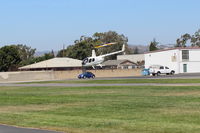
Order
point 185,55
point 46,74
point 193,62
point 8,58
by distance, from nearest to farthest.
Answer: point 46,74, point 185,55, point 193,62, point 8,58

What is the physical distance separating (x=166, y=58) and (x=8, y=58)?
43896 mm

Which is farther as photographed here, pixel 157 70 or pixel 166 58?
pixel 166 58

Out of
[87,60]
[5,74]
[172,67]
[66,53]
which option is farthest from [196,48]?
[66,53]

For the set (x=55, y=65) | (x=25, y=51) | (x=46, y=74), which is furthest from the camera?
(x=25, y=51)

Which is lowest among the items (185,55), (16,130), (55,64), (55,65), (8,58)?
(16,130)

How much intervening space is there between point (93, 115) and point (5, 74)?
Result: 211 ft

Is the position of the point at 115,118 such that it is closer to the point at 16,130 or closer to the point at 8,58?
the point at 16,130

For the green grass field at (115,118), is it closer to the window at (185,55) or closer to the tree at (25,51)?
the window at (185,55)

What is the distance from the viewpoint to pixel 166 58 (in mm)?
90562

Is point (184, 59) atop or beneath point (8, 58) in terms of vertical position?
beneath

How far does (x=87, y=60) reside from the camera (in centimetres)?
9281

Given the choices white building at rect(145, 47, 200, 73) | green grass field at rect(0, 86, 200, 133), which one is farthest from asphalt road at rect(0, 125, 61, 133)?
white building at rect(145, 47, 200, 73)

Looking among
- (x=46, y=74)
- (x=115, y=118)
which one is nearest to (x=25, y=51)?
(x=46, y=74)

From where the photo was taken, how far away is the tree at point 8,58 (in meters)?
115
